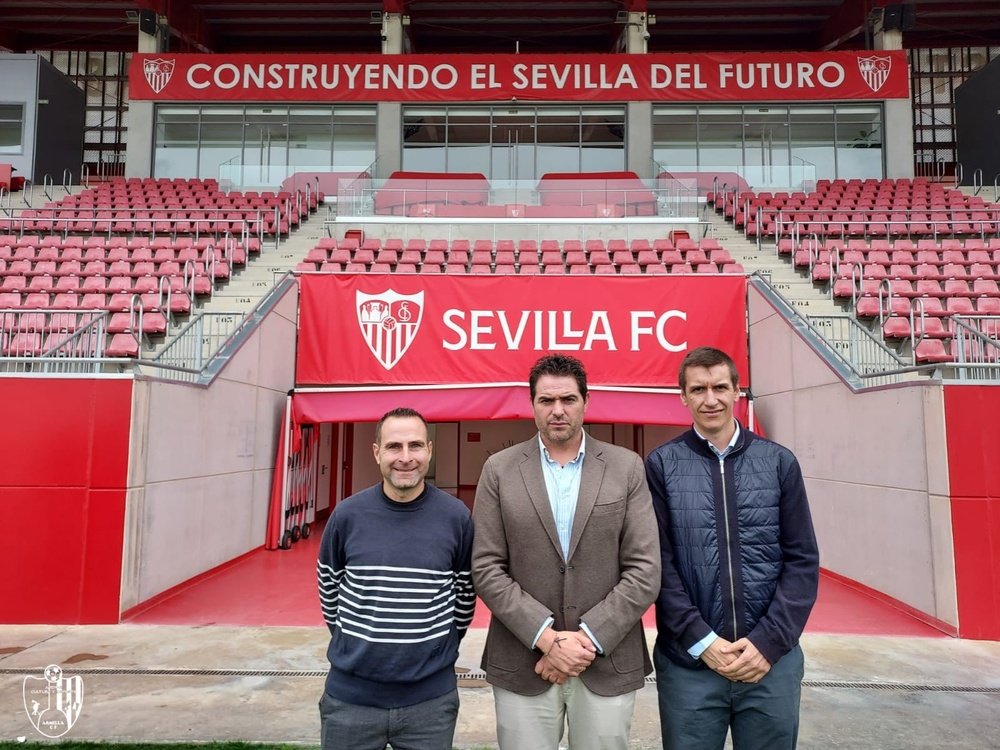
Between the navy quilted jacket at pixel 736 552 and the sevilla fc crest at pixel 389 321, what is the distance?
23.7 ft

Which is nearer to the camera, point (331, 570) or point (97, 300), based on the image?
point (331, 570)

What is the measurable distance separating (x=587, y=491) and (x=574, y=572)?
0.91ft

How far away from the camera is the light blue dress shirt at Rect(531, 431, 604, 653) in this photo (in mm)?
2354

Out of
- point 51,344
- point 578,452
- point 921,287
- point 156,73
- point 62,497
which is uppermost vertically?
point 156,73

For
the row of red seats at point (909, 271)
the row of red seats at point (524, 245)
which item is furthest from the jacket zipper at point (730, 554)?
the row of red seats at point (524, 245)

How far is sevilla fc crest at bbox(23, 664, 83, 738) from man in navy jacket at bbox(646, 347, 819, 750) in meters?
3.25

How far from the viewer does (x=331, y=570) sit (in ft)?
7.77

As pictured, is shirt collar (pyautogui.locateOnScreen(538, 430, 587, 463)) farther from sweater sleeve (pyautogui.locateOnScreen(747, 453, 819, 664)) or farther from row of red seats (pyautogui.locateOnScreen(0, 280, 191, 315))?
row of red seats (pyautogui.locateOnScreen(0, 280, 191, 315))

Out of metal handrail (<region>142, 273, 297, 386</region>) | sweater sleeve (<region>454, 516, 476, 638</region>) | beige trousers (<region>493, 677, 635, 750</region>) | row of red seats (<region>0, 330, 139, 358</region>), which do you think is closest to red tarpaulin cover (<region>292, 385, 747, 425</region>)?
metal handrail (<region>142, 273, 297, 386</region>)

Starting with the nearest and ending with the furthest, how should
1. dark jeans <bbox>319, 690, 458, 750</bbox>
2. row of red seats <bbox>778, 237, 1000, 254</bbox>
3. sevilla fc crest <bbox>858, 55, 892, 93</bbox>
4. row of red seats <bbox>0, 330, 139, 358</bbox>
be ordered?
dark jeans <bbox>319, 690, 458, 750</bbox> < row of red seats <bbox>0, 330, 139, 358</bbox> < row of red seats <bbox>778, 237, 1000, 254</bbox> < sevilla fc crest <bbox>858, 55, 892, 93</bbox>

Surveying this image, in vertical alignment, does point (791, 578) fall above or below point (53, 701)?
above

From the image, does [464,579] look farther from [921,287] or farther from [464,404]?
[921,287]

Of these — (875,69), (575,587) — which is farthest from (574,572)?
(875,69)

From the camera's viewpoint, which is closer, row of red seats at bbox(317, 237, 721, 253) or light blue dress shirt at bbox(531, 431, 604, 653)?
light blue dress shirt at bbox(531, 431, 604, 653)
